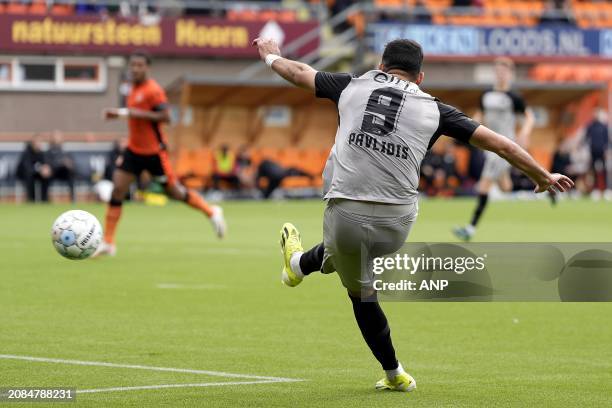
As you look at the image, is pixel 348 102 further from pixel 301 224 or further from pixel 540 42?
pixel 540 42

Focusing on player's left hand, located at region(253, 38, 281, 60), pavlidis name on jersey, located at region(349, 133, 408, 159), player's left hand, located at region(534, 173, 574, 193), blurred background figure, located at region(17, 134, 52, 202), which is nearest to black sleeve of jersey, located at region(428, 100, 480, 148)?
pavlidis name on jersey, located at region(349, 133, 408, 159)

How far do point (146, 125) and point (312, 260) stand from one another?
9.43m

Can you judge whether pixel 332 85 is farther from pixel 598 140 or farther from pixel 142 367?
pixel 598 140

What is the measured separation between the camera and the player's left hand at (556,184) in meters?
7.52

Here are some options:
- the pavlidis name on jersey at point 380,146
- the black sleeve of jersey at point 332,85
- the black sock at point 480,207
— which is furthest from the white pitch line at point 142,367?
the black sock at point 480,207

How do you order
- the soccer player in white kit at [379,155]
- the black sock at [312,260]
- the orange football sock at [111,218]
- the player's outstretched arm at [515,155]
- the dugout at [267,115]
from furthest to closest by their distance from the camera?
the dugout at [267,115] < the orange football sock at [111,218] < the black sock at [312,260] < the soccer player in white kit at [379,155] < the player's outstretched arm at [515,155]

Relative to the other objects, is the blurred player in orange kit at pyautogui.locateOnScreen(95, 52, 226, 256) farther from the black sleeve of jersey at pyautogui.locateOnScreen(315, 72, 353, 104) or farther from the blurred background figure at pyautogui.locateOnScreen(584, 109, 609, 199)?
the blurred background figure at pyautogui.locateOnScreen(584, 109, 609, 199)

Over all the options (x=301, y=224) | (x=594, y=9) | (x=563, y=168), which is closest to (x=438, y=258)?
(x=301, y=224)

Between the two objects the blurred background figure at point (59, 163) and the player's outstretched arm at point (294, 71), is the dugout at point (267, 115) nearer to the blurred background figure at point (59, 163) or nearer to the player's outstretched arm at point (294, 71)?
the blurred background figure at point (59, 163)

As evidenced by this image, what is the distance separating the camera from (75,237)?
12117 mm

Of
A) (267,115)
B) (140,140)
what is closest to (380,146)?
(140,140)

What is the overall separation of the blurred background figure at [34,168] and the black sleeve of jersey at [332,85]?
27401 mm

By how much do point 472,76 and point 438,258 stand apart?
1360 inches

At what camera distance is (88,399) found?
745 centimetres
